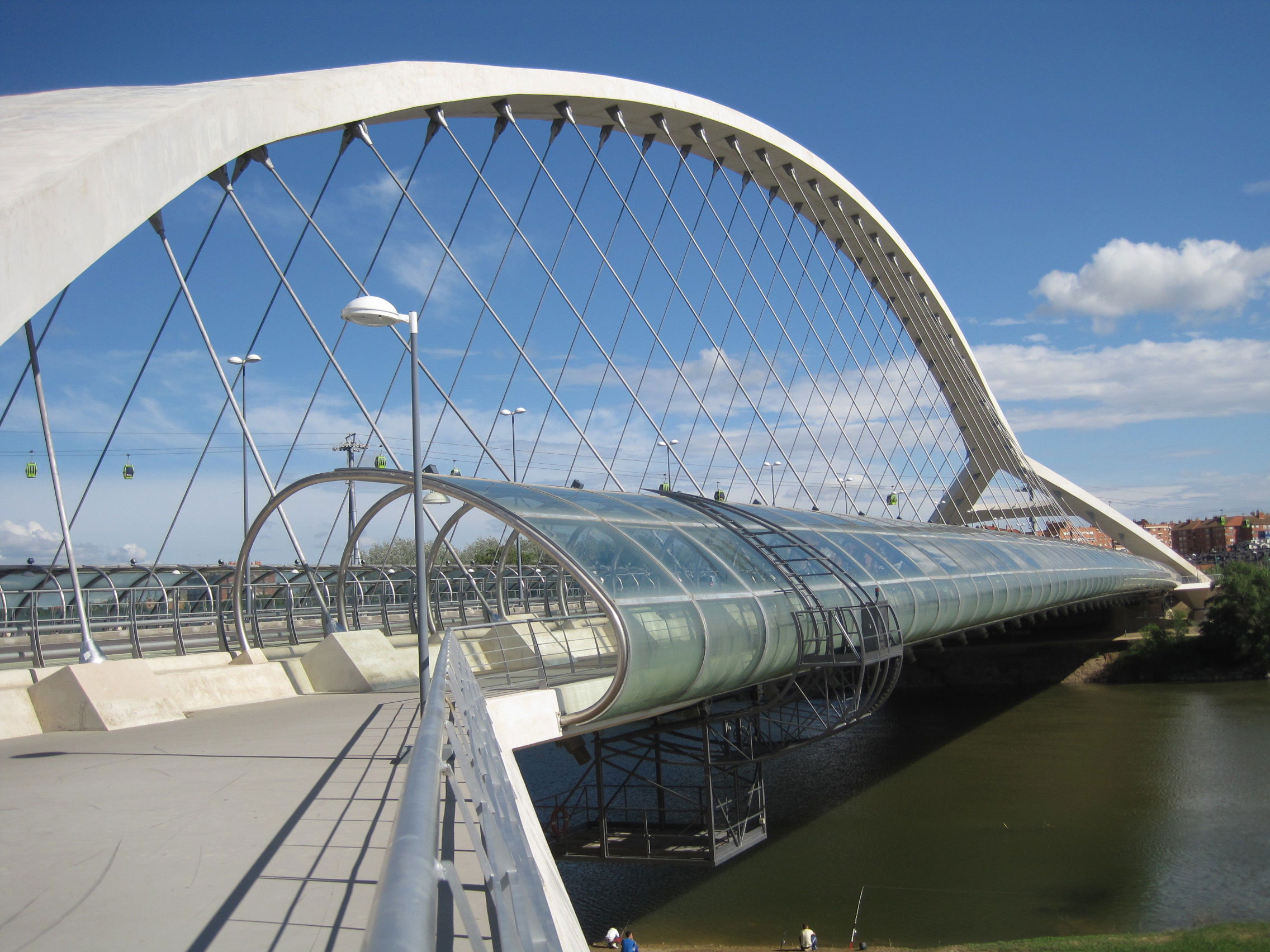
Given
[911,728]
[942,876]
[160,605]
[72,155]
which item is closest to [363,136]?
[72,155]

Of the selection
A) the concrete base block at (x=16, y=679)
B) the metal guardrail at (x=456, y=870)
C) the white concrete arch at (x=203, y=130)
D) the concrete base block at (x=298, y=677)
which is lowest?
the concrete base block at (x=298, y=677)

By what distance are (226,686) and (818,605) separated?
887 cm

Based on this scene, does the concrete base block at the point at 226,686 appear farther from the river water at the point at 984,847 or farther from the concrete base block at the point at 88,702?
the river water at the point at 984,847

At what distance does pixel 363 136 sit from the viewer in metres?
19.3

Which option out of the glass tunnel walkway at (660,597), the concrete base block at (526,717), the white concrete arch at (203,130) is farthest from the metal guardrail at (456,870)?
the white concrete arch at (203,130)

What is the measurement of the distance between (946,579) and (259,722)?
44.5 feet

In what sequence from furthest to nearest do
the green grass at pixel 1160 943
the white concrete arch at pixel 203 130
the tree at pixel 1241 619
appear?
the tree at pixel 1241 619, the green grass at pixel 1160 943, the white concrete arch at pixel 203 130

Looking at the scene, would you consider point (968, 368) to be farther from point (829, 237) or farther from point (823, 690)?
point (823, 690)

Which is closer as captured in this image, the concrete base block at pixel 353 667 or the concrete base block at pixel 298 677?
the concrete base block at pixel 353 667

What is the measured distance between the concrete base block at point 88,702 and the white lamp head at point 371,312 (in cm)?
564

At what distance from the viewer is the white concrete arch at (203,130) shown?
28.9ft

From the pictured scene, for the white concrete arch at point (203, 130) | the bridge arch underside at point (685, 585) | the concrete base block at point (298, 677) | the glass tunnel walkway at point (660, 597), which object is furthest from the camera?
the concrete base block at point (298, 677)

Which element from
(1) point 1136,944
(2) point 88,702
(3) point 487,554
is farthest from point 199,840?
(3) point 487,554

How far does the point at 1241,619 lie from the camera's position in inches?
2163
